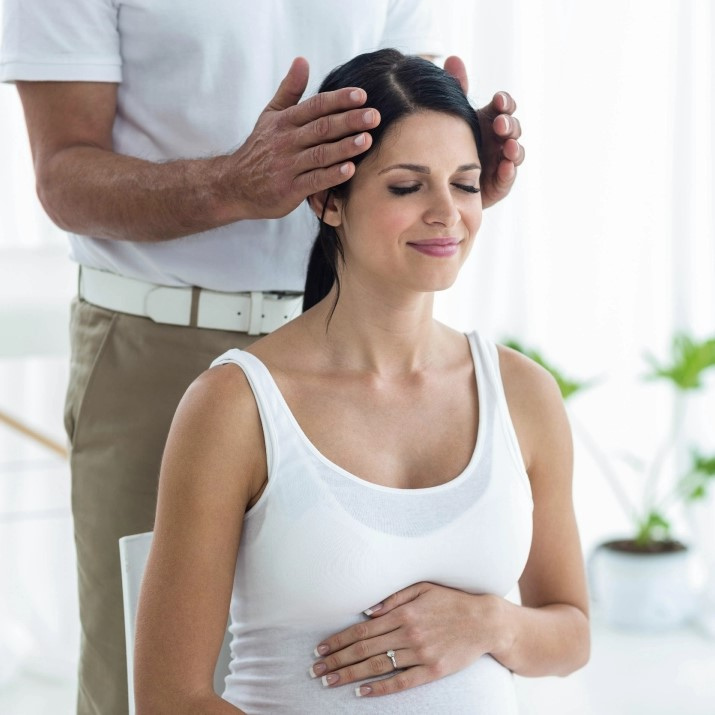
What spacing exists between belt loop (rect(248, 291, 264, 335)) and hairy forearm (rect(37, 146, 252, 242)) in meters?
0.18

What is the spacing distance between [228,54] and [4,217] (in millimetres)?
1634

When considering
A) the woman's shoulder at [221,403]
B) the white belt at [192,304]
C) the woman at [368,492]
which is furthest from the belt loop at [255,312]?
the woman's shoulder at [221,403]

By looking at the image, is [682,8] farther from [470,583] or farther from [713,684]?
[470,583]

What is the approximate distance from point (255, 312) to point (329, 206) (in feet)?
0.86

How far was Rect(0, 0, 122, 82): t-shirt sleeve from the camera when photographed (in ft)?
5.14

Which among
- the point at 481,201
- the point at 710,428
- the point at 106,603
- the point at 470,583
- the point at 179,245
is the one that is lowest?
the point at 710,428

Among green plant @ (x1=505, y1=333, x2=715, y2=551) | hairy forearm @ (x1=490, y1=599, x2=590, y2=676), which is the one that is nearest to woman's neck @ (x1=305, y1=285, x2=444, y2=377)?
hairy forearm @ (x1=490, y1=599, x2=590, y2=676)

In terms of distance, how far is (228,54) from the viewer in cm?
160

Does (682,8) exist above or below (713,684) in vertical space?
above

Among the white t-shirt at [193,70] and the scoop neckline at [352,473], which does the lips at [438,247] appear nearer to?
the scoop neckline at [352,473]

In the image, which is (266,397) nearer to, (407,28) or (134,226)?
(134,226)

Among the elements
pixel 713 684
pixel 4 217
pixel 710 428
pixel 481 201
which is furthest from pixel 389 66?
pixel 710 428

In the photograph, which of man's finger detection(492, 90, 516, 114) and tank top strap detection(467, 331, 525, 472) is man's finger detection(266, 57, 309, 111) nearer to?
man's finger detection(492, 90, 516, 114)

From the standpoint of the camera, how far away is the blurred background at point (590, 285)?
3.12m
